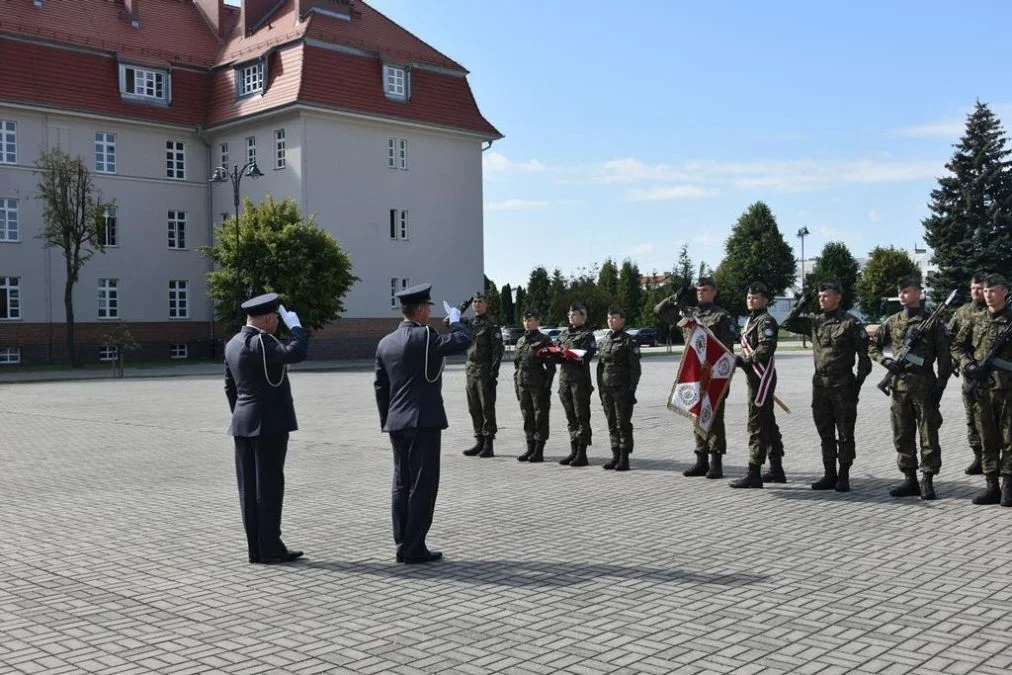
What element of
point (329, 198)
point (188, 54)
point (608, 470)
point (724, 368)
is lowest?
point (608, 470)

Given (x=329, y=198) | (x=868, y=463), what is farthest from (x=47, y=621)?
(x=329, y=198)

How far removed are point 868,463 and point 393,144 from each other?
1595 inches

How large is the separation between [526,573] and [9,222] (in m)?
44.5

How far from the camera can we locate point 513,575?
711 cm

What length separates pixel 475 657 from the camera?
5355 mm

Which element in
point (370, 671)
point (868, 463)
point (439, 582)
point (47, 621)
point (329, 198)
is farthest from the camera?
point (329, 198)

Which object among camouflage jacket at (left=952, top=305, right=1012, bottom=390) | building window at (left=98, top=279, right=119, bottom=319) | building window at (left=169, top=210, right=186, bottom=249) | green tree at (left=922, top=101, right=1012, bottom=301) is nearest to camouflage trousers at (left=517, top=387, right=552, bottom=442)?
camouflage jacket at (left=952, top=305, right=1012, bottom=390)

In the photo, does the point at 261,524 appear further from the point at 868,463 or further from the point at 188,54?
the point at 188,54

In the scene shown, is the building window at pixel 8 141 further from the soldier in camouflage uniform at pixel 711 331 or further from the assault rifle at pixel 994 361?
the assault rifle at pixel 994 361

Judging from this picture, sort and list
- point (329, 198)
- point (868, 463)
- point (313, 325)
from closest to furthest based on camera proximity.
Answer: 1. point (868, 463)
2. point (313, 325)
3. point (329, 198)

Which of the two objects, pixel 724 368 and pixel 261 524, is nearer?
pixel 261 524

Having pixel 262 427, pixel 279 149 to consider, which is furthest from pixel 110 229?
pixel 262 427

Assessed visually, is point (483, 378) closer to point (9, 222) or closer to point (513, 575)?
point (513, 575)

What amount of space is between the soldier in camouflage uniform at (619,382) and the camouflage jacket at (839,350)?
2308mm
